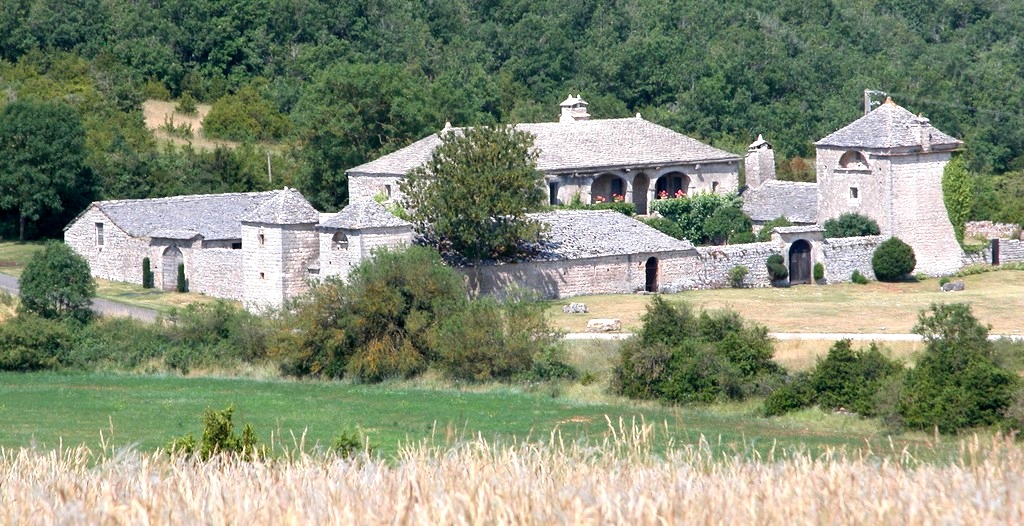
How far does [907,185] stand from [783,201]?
202 inches

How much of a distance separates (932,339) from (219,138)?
1645 inches

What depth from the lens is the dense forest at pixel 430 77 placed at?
2256 inches

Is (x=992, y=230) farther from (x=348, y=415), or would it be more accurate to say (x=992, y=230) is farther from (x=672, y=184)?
(x=348, y=415)

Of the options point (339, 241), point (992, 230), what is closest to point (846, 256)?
point (992, 230)

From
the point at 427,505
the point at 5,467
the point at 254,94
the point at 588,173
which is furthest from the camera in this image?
the point at 254,94

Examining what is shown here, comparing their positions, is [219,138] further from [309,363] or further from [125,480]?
[125,480]

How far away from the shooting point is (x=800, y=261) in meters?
47.9

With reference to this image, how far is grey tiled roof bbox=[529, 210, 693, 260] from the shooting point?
1769 inches

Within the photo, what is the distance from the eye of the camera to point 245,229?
42719 millimetres

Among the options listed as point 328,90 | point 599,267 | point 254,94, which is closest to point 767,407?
point 599,267

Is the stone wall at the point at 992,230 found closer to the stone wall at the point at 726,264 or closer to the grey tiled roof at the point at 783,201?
the grey tiled roof at the point at 783,201

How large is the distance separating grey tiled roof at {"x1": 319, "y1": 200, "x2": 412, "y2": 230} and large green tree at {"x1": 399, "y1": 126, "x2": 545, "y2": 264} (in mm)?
1815

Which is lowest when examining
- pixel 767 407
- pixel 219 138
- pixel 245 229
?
pixel 767 407

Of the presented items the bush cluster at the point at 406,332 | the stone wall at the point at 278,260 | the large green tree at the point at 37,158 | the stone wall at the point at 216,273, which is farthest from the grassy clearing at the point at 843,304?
the large green tree at the point at 37,158
